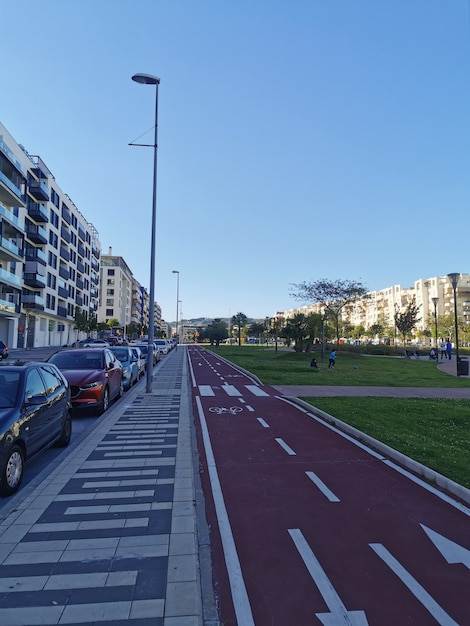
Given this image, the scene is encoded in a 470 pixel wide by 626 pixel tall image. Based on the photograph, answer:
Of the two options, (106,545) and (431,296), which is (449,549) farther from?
(431,296)

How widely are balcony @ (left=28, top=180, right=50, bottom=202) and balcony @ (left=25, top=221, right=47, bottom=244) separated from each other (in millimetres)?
3431

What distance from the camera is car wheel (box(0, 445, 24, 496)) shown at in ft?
16.1

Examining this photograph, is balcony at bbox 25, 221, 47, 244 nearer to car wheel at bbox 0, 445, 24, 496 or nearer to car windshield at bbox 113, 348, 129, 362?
car windshield at bbox 113, 348, 129, 362

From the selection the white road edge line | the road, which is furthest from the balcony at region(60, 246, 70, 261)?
the white road edge line

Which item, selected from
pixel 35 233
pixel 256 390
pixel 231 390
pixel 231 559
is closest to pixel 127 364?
pixel 231 390

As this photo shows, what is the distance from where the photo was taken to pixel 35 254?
47.2m

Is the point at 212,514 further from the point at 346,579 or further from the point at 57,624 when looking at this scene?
the point at 57,624

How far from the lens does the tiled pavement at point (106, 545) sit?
9.71 ft

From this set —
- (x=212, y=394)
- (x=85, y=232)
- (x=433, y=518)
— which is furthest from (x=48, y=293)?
(x=433, y=518)

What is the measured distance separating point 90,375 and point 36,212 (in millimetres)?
44199

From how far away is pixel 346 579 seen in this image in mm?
3404

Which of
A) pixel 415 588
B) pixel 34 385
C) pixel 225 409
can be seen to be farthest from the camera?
pixel 225 409

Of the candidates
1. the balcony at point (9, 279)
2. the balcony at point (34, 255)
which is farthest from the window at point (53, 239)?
the balcony at point (9, 279)

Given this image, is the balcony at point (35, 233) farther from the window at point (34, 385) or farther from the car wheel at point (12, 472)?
the car wheel at point (12, 472)
